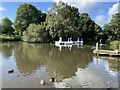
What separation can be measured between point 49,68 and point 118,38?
35.9 m

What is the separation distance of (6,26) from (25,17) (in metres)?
7.17

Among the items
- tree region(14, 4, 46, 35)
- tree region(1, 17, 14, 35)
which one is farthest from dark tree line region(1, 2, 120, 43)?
tree region(1, 17, 14, 35)

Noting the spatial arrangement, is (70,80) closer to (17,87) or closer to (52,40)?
(17,87)

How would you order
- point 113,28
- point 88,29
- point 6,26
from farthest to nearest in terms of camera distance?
point 6,26 → point 88,29 → point 113,28

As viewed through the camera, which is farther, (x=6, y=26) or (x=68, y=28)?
(x=6, y=26)

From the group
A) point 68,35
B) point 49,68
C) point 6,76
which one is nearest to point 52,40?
point 68,35

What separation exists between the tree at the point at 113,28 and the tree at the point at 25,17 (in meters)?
18.3

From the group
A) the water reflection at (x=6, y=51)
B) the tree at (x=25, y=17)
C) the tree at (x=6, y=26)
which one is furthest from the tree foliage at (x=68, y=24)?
the tree at (x=6, y=26)

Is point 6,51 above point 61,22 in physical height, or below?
below

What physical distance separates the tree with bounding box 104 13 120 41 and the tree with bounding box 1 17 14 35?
2669 cm

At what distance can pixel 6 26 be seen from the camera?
210 ft

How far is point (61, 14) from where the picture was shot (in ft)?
172

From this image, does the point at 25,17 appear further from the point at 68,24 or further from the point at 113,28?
the point at 113,28

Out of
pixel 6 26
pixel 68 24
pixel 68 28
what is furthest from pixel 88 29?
pixel 6 26
